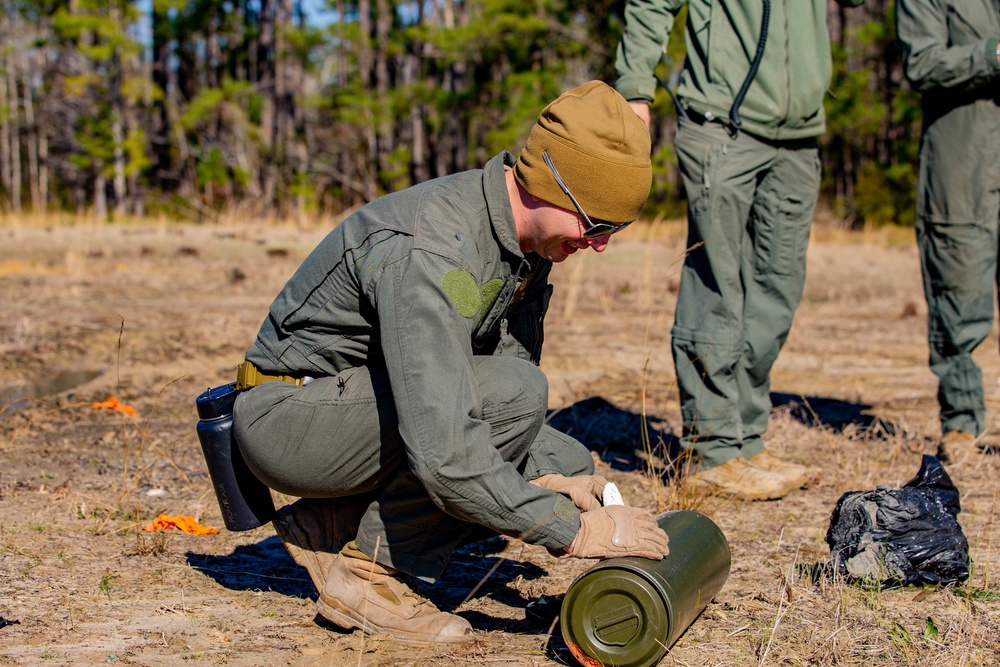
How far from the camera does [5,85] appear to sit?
31.8 metres

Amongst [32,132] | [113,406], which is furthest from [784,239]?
[32,132]

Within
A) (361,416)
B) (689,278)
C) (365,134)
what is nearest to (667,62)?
(365,134)

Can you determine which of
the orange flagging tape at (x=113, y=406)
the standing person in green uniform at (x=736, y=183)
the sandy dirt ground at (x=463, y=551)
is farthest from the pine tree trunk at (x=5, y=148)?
the standing person in green uniform at (x=736, y=183)

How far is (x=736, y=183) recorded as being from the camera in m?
3.83

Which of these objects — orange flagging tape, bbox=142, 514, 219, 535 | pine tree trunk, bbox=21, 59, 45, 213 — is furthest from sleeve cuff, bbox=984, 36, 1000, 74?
pine tree trunk, bbox=21, 59, 45, 213

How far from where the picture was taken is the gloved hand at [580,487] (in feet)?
8.87

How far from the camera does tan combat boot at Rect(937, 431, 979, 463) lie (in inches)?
171

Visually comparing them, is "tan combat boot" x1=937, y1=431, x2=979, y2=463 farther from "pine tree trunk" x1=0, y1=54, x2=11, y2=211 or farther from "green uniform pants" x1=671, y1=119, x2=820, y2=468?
"pine tree trunk" x1=0, y1=54, x2=11, y2=211

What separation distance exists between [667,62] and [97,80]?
1392 cm

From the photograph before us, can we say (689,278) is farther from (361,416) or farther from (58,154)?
(58,154)

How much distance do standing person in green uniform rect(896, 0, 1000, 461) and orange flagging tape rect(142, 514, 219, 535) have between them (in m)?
3.21

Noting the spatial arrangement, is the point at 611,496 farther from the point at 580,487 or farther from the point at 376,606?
the point at 376,606

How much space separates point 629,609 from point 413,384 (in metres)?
0.78

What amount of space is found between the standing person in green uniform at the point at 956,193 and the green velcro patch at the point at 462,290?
2.99 meters
